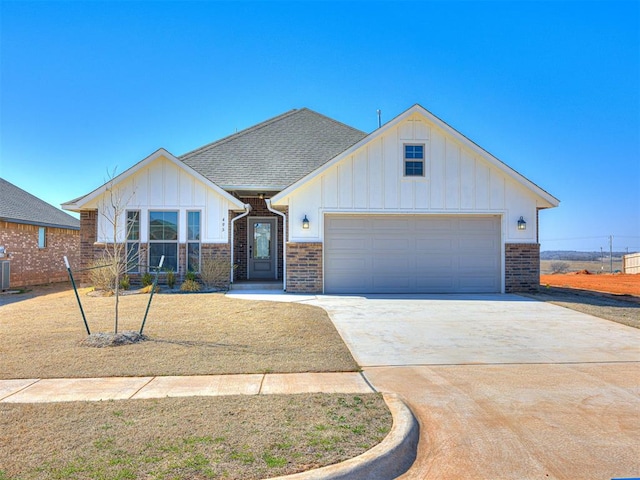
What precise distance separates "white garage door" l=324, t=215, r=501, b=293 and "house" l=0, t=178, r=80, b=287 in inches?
489

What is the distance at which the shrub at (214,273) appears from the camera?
542 inches

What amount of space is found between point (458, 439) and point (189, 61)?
44.8ft

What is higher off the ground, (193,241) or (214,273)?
(193,241)

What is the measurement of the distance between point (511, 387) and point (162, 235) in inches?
471

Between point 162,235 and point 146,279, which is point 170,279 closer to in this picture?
point 146,279

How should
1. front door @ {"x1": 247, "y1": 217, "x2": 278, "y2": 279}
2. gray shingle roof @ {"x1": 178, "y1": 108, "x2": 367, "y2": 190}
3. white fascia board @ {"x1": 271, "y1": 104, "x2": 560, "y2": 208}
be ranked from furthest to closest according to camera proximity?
front door @ {"x1": 247, "y1": 217, "x2": 278, "y2": 279} → gray shingle roof @ {"x1": 178, "y1": 108, "x2": 367, "y2": 190} → white fascia board @ {"x1": 271, "y1": 104, "x2": 560, "y2": 208}

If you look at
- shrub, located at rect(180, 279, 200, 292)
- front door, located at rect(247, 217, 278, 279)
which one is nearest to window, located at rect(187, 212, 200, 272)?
shrub, located at rect(180, 279, 200, 292)

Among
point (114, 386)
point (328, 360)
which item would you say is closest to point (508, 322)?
point (328, 360)

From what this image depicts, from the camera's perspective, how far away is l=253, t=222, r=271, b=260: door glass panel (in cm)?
1655

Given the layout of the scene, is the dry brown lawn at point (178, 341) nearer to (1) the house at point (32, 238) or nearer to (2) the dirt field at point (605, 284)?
(1) the house at point (32, 238)

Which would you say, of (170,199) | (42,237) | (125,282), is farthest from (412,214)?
(42,237)

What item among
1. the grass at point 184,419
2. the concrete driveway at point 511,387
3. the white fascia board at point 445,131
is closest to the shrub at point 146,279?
the white fascia board at point 445,131

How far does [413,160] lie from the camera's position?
13.5 metres

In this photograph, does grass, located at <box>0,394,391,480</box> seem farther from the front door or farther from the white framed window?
the front door
